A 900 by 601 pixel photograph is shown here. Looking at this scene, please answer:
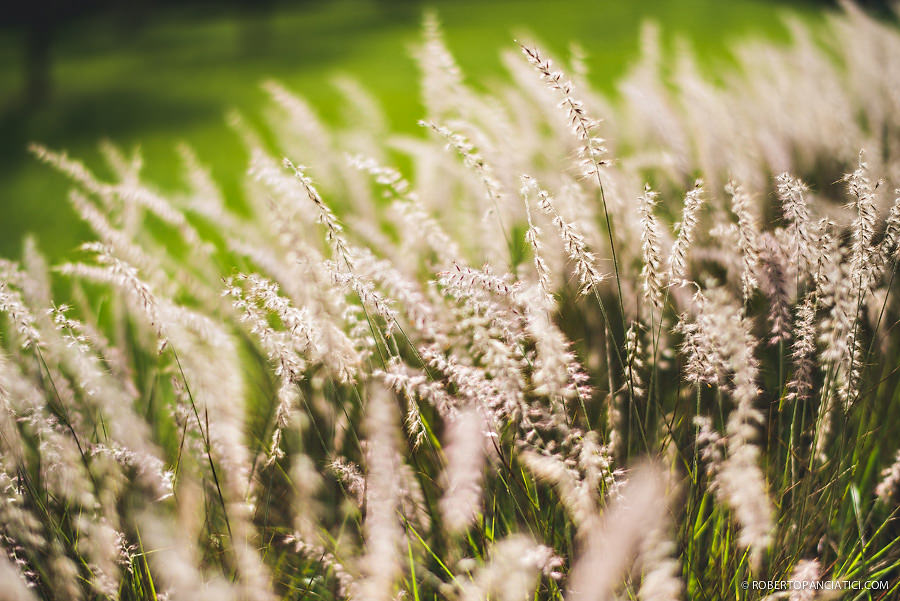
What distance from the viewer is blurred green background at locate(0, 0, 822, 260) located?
740 centimetres

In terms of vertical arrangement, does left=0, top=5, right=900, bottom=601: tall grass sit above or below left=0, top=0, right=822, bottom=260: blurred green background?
below

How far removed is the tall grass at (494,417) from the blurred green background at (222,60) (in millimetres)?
4198

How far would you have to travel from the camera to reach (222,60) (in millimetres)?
12695

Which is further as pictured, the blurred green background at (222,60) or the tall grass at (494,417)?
the blurred green background at (222,60)

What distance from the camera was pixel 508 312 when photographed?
3.90 ft

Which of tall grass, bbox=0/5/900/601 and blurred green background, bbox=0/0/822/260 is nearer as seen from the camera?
tall grass, bbox=0/5/900/601

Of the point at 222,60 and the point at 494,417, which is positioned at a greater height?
the point at 222,60

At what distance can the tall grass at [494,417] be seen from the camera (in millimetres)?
1113

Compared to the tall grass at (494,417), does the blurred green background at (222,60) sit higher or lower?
higher

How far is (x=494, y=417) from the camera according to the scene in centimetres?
115

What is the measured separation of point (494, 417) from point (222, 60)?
13279 mm

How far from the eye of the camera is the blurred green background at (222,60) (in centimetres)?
740

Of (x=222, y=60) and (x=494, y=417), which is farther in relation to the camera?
(x=222, y=60)

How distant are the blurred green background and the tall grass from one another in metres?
4.20
